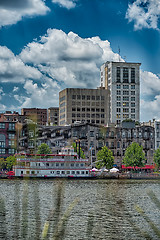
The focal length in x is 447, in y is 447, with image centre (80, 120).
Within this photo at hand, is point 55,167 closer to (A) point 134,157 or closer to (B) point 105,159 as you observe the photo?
(B) point 105,159

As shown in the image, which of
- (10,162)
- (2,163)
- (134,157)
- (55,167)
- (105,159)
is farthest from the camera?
(2,163)

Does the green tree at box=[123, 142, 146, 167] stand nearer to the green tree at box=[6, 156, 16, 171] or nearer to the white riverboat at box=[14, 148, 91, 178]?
the white riverboat at box=[14, 148, 91, 178]

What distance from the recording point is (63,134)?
541 feet

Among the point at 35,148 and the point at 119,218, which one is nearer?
the point at 119,218

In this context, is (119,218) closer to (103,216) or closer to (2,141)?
(103,216)

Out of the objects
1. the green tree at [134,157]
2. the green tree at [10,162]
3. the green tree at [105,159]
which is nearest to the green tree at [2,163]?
the green tree at [10,162]

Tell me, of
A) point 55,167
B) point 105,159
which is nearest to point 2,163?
point 105,159

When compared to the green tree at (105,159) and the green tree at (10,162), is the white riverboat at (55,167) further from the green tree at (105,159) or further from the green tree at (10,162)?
the green tree at (10,162)

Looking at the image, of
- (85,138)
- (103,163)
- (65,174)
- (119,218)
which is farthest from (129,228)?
(85,138)

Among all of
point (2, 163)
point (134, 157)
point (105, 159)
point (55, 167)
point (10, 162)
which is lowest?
point (55, 167)

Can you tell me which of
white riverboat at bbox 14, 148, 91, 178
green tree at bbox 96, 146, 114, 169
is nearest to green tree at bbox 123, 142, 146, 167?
green tree at bbox 96, 146, 114, 169

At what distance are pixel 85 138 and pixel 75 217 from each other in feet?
382

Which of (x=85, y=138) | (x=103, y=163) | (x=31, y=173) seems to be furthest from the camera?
(x=85, y=138)

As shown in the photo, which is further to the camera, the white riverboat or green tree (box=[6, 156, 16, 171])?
green tree (box=[6, 156, 16, 171])
